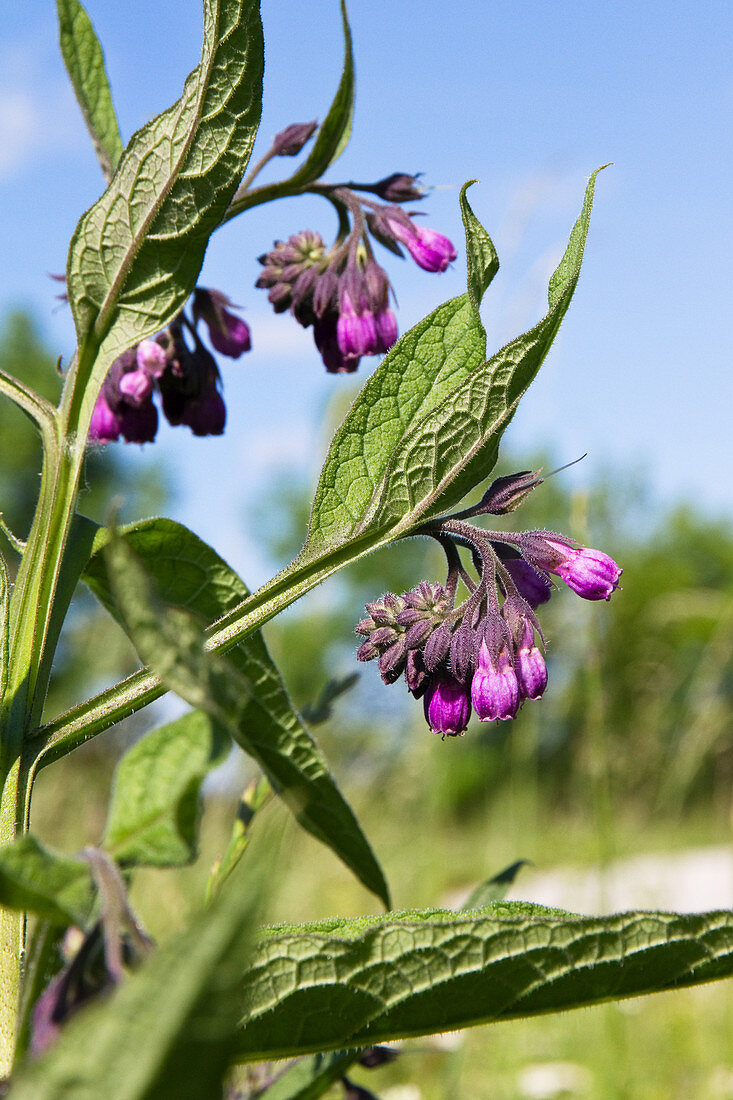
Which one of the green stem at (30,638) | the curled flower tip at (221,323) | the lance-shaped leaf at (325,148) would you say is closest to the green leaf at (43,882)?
the green stem at (30,638)

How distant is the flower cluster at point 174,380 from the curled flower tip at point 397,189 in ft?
1.06

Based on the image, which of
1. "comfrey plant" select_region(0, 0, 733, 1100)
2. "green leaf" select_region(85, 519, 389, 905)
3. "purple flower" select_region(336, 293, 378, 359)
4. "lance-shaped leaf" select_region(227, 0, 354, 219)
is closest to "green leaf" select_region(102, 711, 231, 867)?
"comfrey plant" select_region(0, 0, 733, 1100)

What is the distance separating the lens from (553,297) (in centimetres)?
115

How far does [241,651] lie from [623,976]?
561mm

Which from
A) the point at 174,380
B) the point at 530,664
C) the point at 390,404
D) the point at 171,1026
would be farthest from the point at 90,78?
the point at 171,1026

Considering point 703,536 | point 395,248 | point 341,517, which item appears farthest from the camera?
point 703,536

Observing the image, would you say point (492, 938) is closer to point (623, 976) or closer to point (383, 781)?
point (623, 976)

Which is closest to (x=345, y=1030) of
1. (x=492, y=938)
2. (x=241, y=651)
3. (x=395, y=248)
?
(x=492, y=938)

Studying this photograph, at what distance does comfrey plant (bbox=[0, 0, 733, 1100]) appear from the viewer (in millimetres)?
689

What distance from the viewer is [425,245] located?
6.00ft

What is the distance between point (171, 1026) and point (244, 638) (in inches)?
29.9

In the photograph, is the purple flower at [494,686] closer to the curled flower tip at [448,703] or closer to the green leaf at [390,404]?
the curled flower tip at [448,703]

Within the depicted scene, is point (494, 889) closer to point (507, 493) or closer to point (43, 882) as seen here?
point (507, 493)

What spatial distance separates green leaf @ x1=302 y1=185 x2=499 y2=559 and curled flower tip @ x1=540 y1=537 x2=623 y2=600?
0.93ft
